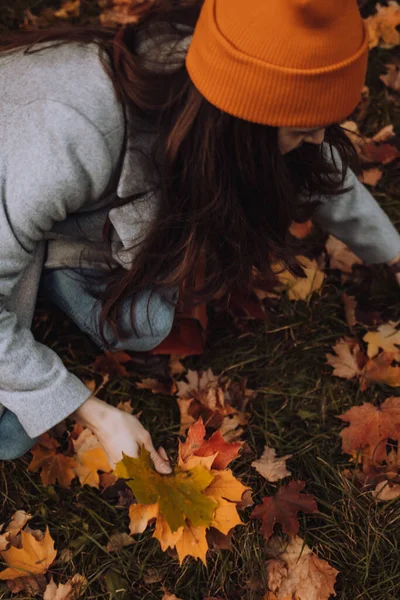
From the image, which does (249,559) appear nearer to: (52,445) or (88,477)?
(88,477)

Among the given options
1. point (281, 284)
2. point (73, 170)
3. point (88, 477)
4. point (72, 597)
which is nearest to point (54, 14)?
point (281, 284)

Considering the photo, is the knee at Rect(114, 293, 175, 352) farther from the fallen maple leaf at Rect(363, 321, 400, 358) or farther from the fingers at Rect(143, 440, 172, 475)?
the fallen maple leaf at Rect(363, 321, 400, 358)

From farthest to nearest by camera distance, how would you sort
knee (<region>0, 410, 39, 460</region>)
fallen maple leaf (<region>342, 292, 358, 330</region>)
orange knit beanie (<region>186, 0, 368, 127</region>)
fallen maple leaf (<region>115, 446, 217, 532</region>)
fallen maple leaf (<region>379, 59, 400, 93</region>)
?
1. fallen maple leaf (<region>379, 59, 400, 93</region>)
2. fallen maple leaf (<region>342, 292, 358, 330</region>)
3. knee (<region>0, 410, 39, 460</region>)
4. fallen maple leaf (<region>115, 446, 217, 532</region>)
5. orange knit beanie (<region>186, 0, 368, 127</region>)

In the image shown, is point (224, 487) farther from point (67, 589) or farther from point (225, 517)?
point (67, 589)

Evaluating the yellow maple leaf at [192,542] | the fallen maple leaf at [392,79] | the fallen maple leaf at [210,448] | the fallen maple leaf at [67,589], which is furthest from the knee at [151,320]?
the fallen maple leaf at [392,79]

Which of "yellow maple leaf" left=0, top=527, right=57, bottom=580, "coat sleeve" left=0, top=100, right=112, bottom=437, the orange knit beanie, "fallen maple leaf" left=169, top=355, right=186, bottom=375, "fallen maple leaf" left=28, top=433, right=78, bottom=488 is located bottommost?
"yellow maple leaf" left=0, top=527, right=57, bottom=580

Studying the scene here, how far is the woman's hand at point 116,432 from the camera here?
1573 mm

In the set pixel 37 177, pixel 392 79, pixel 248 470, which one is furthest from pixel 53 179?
A: pixel 392 79

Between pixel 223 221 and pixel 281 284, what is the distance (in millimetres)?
765

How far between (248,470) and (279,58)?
114cm

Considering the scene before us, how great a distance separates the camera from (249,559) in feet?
5.36

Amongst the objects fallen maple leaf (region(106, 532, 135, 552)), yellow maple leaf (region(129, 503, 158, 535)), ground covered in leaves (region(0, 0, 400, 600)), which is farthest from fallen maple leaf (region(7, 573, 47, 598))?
yellow maple leaf (region(129, 503, 158, 535))

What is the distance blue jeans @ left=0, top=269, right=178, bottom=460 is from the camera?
Answer: 66.7 inches

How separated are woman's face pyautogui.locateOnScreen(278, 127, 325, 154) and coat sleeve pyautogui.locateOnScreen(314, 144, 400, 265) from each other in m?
0.41
